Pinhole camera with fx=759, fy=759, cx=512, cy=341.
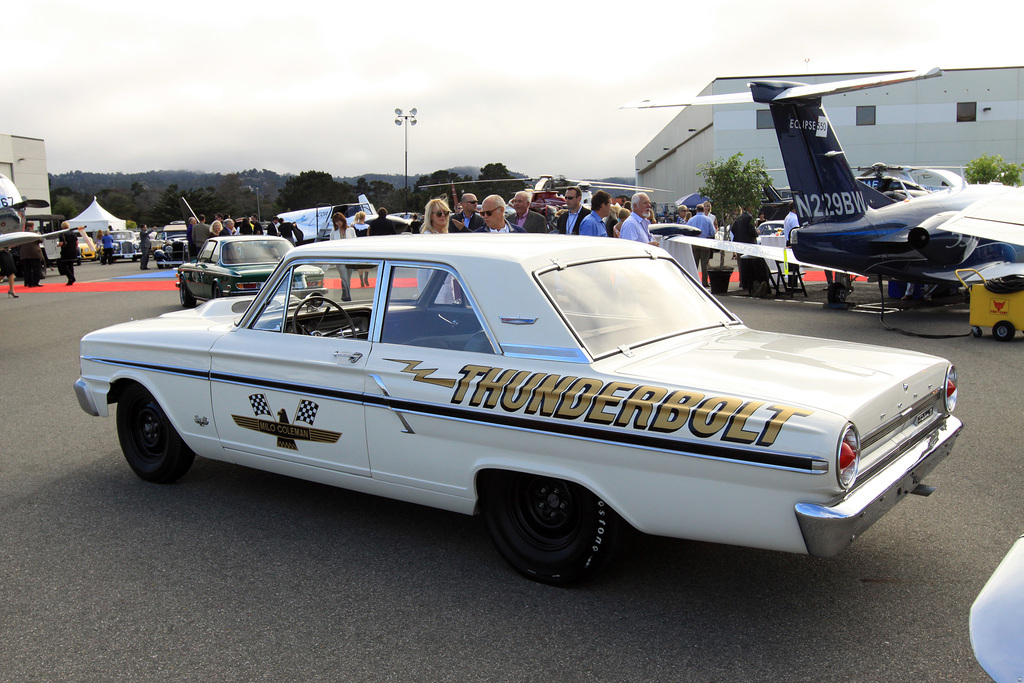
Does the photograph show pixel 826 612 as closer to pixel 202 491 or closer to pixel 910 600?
pixel 910 600

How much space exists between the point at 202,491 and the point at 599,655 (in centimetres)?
315

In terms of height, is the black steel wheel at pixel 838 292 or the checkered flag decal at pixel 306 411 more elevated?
the checkered flag decal at pixel 306 411

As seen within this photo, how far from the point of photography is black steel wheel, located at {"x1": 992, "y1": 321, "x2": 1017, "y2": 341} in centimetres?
1003

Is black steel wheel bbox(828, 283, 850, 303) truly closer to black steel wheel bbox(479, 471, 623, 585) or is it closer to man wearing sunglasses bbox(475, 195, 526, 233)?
man wearing sunglasses bbox(475, 195, 526, 233)

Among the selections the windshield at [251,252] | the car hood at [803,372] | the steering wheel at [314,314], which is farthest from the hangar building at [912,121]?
the steering wheel at [314,314]

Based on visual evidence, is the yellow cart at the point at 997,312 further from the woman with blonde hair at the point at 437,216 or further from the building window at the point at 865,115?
the building window at the point at 865,115

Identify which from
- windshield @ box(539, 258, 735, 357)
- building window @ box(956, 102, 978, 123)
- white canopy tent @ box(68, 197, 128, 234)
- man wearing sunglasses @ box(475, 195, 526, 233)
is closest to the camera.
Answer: windshield @ box(539, 258, 735, 357)

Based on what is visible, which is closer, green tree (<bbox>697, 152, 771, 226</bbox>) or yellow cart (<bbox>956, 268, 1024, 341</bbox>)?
yellow cart (<bbox>956, 268, 1024, 341</bbox>)

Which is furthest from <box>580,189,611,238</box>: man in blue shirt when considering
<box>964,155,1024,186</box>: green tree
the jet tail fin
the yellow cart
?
<box>964,155,1024,186</box>: green tree

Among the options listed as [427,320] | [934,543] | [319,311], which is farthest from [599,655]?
[319,311]

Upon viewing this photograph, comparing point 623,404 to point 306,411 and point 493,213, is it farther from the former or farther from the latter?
point 493,213

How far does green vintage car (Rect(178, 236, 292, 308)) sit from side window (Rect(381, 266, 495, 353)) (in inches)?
378

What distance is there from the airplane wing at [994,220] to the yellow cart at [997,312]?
262cm

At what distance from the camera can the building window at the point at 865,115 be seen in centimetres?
5428
